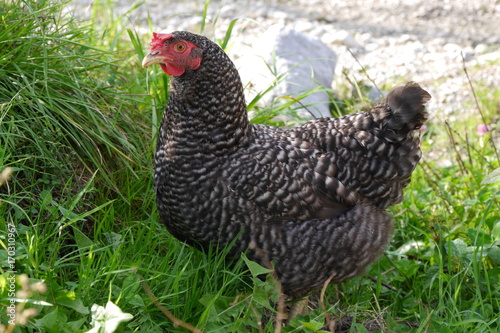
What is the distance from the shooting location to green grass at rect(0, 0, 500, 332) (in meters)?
2.66

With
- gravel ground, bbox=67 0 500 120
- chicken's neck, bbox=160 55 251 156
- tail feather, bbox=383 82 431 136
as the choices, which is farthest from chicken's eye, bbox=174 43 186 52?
gravel ground, bbox=67 0 500 120

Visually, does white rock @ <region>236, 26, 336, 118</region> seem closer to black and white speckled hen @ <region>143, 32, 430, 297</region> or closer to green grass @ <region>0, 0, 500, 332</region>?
green grass @ <region>0, 0, 500, 332</region>

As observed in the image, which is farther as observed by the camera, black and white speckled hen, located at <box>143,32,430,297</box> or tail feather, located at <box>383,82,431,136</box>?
tail feather, located at <box>383,82,431,136</box>

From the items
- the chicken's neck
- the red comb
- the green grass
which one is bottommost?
the green grass

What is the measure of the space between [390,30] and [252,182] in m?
5.79

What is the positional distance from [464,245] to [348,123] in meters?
1.05

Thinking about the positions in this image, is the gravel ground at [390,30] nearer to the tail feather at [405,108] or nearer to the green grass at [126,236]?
the green grass at [126,236]

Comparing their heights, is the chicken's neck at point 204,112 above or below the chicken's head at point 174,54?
below

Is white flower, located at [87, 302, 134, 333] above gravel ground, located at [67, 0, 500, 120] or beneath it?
beneath

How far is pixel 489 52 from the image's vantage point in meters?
7.05

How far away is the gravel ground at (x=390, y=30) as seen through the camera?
6496mm

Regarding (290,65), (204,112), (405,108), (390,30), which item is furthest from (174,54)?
(390,30)

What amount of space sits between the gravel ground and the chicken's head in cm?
312

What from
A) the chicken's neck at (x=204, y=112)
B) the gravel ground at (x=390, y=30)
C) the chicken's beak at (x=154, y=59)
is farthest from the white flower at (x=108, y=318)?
the gravel ground at (x=390, y=30)
